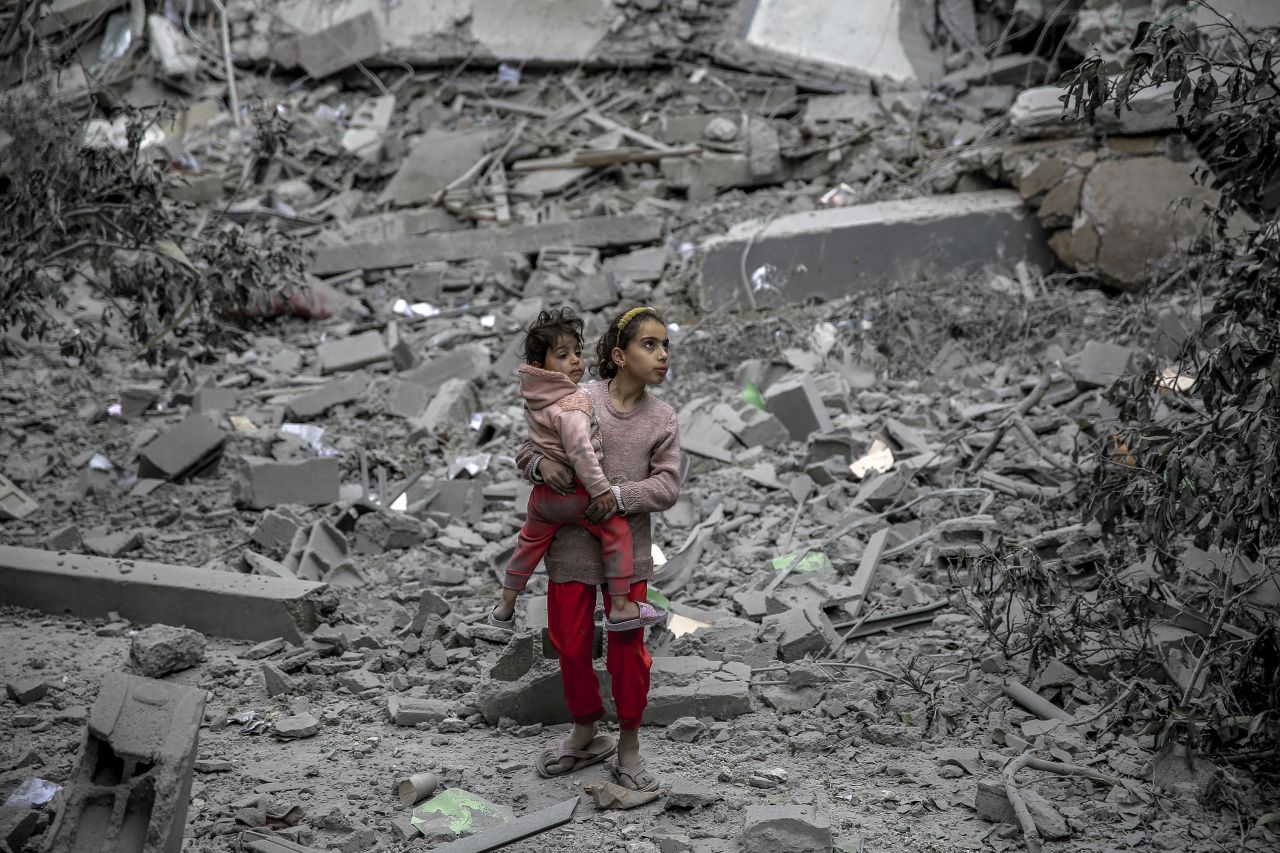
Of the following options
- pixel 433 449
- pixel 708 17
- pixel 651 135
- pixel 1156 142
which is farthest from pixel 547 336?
pixel 708 17

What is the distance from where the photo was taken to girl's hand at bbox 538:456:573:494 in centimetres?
348

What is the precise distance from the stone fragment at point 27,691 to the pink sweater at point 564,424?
251 cm

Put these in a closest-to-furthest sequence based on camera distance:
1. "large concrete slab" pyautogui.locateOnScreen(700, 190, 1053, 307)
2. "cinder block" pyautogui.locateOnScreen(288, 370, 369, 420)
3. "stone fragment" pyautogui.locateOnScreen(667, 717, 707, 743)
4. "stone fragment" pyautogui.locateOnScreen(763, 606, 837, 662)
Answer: "stone fragment" pyautogui.locateOnScreen(667, 717, 707, 743) → "stone fragment" pyautogui.locateOnScreen(763, 606, 837, 662) → "cinder block" pyautogui.locateOnScreen(288, 370, 369, 420) → "large concrete slab" pyautogui.locateOnScreen(700, 190, 1053, 307)

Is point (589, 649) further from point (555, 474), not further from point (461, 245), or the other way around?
point (461, 245)

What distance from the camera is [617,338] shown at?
3.56m

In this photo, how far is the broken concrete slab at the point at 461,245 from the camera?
1071 centimetres

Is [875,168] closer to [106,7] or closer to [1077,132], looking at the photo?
[1077,132]

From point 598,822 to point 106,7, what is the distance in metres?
12.9

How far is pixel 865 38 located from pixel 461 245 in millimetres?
5297

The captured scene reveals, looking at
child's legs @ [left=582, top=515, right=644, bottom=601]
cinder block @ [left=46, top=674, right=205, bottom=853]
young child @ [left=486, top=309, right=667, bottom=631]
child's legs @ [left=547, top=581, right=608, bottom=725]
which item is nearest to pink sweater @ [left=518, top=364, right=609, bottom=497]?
young child @ [left=486, top=309, right=667, bottom=631]

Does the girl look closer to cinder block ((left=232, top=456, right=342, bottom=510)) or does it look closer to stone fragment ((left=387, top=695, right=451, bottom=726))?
stone fragment ((left=387, top=695, right=451, bottom=726))

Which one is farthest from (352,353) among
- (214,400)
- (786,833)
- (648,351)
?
(786,833)

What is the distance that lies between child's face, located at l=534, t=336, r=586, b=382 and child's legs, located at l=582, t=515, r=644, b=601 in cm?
50

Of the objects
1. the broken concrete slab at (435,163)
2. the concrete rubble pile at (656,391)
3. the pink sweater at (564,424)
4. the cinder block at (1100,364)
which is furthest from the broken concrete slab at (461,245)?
the pink sweater at (564,424)
